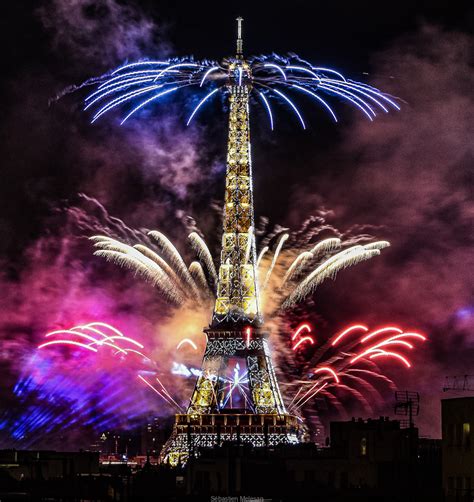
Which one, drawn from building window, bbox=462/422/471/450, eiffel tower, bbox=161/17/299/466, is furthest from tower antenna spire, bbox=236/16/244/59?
building window, bbox=462/422/471/450

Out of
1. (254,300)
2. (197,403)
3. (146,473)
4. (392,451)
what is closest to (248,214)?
(254,300)

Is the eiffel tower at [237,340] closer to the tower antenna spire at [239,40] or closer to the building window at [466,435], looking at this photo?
the tower antenna spire at [239,40]

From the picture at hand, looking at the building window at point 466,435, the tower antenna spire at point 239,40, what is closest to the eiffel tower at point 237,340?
the tower antenna spire at point 239,40

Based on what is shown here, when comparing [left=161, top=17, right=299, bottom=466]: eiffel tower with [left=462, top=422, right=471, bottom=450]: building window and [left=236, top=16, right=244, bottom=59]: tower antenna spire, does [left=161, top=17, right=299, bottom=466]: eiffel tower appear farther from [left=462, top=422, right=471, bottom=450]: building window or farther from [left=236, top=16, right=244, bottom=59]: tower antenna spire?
[left=462, top=422, right=471, bottom=450]: building window

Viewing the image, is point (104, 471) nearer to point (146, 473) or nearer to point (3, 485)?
point (146, 473)

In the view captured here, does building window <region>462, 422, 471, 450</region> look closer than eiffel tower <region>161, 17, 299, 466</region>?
Yes

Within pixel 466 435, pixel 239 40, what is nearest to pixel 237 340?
pixel 239 40
